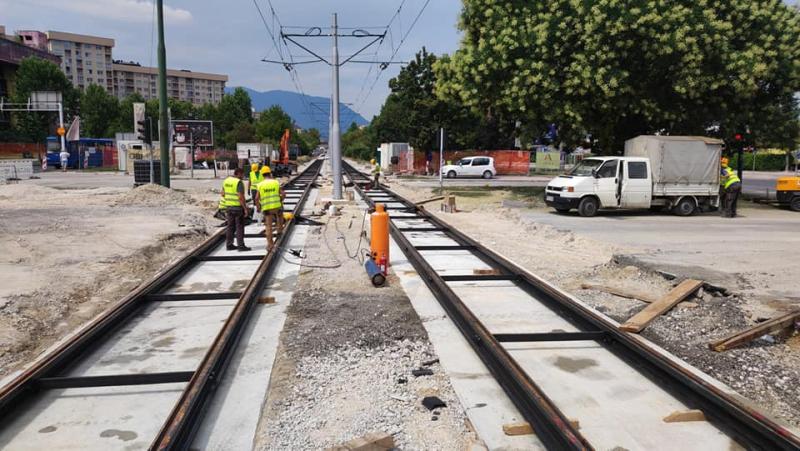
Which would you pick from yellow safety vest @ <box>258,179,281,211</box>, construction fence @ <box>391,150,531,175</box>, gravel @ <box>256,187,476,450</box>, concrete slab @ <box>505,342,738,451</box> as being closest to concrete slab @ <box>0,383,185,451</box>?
gravel @ <box>256,187,476,450</box>

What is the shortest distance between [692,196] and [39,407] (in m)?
18.0

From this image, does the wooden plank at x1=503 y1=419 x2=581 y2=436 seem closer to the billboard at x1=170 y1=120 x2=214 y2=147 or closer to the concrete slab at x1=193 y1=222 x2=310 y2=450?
the concrete slab at x1=193 y1=222 x2=310 y2=450

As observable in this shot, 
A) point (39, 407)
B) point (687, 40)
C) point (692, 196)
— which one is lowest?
point (39, 407)

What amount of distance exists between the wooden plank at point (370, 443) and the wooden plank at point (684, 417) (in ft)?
7.06

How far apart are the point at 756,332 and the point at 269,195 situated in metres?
8.43

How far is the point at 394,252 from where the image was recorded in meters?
11.2

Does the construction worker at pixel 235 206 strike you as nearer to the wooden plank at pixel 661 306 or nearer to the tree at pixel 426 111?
the wooden plank at pixel 661 306

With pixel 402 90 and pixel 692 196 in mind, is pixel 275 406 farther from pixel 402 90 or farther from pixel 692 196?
pixel 402 90

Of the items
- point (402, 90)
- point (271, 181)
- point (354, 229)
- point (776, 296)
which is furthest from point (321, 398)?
point (402, 90)

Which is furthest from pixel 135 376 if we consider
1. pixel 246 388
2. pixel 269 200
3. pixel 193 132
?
pixel 193 132

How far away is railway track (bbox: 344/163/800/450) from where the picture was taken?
4.04 meters

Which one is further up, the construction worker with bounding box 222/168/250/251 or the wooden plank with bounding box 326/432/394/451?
the construction worker with bounding box 222/168/250/251

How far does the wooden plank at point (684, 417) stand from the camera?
4355 mm

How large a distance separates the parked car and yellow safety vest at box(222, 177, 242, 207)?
31517 millimetres
